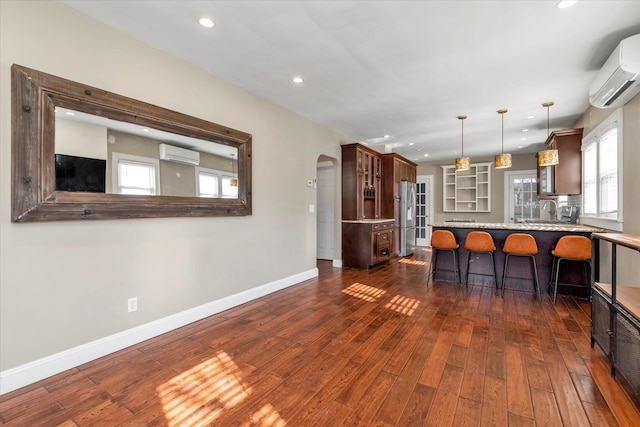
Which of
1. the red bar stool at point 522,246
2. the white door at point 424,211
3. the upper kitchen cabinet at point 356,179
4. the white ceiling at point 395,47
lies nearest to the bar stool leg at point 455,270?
the red bar stool at point 522,246

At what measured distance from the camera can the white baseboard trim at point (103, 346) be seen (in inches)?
76.8

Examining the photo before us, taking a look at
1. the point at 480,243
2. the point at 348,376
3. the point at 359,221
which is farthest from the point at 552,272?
the point at 348,376

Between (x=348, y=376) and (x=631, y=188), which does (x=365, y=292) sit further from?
(x=631, y=188)

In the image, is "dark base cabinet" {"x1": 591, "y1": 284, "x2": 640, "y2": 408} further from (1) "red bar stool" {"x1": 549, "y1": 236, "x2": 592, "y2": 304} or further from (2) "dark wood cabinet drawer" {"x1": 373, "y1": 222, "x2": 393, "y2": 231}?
(2) "dark wood cabinet drawer" {"x1": 373, "y1": 222, "x2": 393, "y2": 231}

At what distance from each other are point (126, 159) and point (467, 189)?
28.2 feet

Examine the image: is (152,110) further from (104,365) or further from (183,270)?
(104,365)

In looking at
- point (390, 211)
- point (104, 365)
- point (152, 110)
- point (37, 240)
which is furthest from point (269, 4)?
point (390, 211)

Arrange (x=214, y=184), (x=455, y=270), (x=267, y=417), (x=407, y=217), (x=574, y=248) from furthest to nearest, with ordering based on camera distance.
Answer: (x=407, y=217), (x=455, y=270), (x=574, y=248), (x=214, y=184), (x=267, y=417)

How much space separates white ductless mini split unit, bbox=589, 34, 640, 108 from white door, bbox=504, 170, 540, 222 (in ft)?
17.0

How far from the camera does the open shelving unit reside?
8.39 metres

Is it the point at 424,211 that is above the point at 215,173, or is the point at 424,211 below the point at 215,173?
below

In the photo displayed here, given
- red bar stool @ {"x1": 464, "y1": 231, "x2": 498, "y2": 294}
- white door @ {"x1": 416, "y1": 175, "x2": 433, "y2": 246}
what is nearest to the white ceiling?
red bar stool @ {"x1": 464, "y1": 231, "x2": 498, "y2": 294}

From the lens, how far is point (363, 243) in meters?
5.65

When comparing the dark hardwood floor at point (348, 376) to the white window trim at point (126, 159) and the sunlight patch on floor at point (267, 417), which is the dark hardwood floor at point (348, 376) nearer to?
the sunlight patch on floor at point (267, 417)
